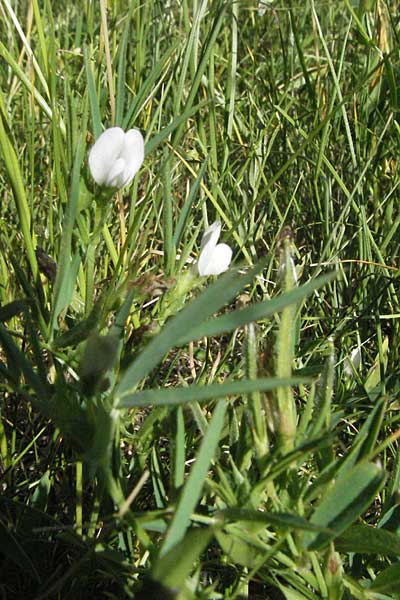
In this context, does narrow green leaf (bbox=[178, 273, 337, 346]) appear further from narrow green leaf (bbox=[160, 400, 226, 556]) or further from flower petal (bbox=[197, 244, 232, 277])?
flower petal (bbox=[197, 244, 232, 277])

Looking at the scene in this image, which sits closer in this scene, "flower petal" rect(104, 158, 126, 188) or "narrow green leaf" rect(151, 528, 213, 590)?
"narrow green leaf" rect(151, 528, 213, 590)

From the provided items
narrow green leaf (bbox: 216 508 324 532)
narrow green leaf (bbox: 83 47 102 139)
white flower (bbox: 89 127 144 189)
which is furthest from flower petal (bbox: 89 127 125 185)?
narrow green leaf (bbox: 216 508 324 532)

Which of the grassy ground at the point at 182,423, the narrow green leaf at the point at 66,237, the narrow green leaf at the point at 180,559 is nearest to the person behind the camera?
the narrow green leaf at the point at 180,559

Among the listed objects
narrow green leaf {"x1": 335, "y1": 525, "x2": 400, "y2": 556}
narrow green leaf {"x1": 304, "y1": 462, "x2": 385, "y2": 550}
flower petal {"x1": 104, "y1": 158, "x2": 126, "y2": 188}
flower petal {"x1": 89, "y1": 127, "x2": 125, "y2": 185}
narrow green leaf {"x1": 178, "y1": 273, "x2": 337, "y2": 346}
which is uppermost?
flower petal {"x1": 89, "y1": 127, "x2": 125, "y2": 185}

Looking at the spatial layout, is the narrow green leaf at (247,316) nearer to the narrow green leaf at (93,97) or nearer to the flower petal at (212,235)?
the flower petal at (212,235)

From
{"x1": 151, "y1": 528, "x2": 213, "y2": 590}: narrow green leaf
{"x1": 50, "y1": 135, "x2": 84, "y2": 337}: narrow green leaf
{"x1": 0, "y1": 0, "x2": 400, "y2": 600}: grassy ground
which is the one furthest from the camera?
{"x1": 50, "y1": 135, "x2": 84, "y2": 337}: narrow green leaf

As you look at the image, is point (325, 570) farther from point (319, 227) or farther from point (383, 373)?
point (319, 227)

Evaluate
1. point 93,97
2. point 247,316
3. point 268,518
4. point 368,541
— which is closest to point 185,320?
point 247,316

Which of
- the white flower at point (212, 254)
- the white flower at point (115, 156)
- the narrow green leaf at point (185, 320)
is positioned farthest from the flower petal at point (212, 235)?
the narrow green leaf at point (185, 320)
